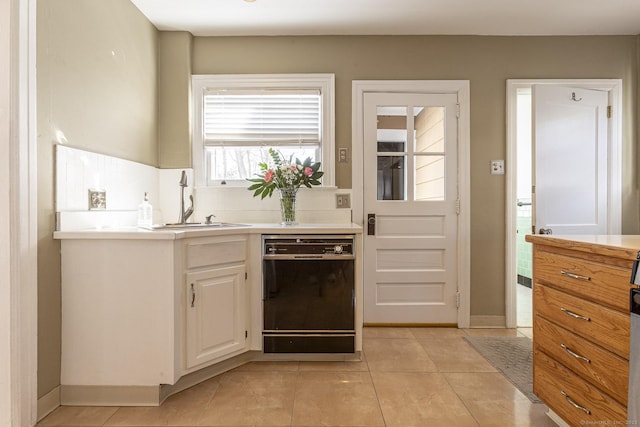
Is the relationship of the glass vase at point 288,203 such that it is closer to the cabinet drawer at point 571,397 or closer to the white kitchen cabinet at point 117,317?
the white kitchen cabinet at point 117,317

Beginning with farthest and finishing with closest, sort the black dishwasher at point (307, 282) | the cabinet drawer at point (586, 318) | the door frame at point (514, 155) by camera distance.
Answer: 1. the door frame at point (514, 155)
2. the black dishwasher at point (307, 282)
3. the cabinet drawer at point (586, 318)

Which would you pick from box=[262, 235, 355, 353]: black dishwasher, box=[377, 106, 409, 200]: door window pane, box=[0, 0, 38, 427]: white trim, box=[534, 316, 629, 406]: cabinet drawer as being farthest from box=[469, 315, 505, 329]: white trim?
box=[0, 0, 38, 427]: white trim

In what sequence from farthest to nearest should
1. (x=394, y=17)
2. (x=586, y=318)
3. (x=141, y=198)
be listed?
(x=394, y=17)
(x=141, y=198)
(x=586, y=318)

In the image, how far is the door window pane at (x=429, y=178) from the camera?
10.6 feet

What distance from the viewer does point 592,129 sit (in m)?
3.10

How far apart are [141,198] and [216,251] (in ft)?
3.07

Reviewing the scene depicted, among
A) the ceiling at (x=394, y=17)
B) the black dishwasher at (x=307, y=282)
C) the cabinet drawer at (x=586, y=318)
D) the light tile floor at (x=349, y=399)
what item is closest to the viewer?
the cabinet drawer at (x=586, y=318)

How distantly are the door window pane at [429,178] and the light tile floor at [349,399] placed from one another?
1.26 m

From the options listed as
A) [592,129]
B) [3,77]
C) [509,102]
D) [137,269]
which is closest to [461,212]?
[509,102]

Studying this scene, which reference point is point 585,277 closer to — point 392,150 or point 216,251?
point 216,251

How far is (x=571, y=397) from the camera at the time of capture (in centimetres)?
160

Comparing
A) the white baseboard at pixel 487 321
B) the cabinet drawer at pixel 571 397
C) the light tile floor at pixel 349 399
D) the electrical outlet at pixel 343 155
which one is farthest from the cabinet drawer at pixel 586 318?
the electrical outlet at pixel 343 155

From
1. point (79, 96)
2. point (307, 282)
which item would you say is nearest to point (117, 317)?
point (307, 282)

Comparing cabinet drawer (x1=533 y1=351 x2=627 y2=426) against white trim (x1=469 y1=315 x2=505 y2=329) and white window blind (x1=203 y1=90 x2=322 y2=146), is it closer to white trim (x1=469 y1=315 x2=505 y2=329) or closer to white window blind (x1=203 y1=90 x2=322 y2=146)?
white trim (x1=469 y1=315 x2=505 y2=329)
